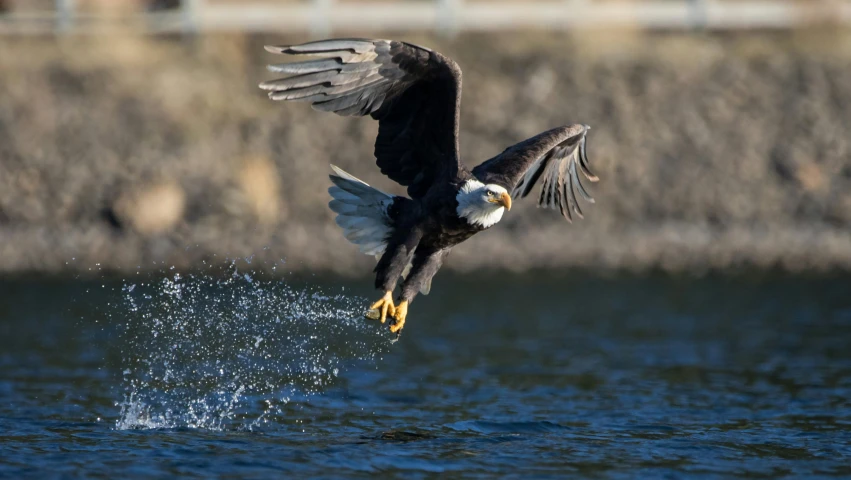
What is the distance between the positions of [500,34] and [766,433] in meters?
15.6

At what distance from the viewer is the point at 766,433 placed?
8.75 metres

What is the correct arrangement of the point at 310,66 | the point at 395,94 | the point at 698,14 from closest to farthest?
1. the point at 310,66
2. the point at 395,94
3. the point at 698,14

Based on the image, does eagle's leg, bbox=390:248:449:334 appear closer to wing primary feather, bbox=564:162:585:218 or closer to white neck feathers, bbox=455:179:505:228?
white neck feathers, bbox=455:179:505:228

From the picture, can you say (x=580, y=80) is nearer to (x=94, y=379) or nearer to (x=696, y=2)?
(x=696, y=2)

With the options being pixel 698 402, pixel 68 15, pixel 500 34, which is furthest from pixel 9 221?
pixel 698 402

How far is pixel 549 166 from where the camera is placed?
956cm

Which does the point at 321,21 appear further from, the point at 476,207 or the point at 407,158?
Answer: the point at 476,207

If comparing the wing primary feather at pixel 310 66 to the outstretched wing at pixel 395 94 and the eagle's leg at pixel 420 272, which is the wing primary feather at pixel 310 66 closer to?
the outstretched wing at pixel 395 94

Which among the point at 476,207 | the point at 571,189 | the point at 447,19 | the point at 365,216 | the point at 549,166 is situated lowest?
the point at 365,216

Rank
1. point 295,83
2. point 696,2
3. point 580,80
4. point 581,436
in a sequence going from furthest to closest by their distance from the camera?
1. point 696,2
2. point 580,80
3. point 581,436
4. point 295,83

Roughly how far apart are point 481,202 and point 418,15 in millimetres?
15936

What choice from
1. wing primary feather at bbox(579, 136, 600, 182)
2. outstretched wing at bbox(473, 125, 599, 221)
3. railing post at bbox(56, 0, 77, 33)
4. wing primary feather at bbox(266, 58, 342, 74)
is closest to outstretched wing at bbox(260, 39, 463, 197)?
wing primary feather at bbox(266, 58, 342, 74)

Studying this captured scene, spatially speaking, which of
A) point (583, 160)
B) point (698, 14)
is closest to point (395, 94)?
point (583, 160)

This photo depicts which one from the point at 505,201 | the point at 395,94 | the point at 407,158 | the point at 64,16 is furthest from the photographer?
the point at 64,16
